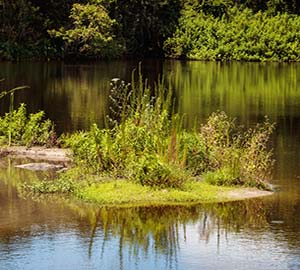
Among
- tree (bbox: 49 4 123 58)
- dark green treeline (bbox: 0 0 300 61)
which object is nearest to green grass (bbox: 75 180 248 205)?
dark green treeline (bbox: 0 0 300 61)

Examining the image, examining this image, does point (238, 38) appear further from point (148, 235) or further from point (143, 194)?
point (148, 235)

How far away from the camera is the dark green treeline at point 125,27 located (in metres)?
53.0

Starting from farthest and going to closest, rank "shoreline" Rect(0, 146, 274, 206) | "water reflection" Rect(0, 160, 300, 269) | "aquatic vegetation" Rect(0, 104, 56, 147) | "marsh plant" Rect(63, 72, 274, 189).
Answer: "aquatic vegetation" Rect(0, 104, 56, 147) < "marsh plant" Rect(63, 72, 274, 189) < "shoreline" Rect(0, 146, 274, 206) < "water reflection" Rect(0, 160, 300, 269)

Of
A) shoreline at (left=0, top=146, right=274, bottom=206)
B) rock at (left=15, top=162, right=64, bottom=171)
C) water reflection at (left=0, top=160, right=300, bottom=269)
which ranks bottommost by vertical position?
water reflection at (left=0, top=160, right=300, bottom=269)

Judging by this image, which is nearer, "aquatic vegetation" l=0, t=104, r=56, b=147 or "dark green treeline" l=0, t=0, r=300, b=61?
"aquatic vegetation" l=0, t=104, r=56, b=147

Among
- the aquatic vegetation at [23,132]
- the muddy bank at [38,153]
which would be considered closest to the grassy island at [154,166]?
the muddy bank at [38,153]

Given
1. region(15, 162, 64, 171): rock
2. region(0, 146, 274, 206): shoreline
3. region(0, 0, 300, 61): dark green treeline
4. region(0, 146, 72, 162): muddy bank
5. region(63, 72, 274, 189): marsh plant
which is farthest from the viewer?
region(0, 0, 300, 61): dark green treeline

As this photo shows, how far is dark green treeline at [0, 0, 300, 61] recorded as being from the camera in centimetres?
5303

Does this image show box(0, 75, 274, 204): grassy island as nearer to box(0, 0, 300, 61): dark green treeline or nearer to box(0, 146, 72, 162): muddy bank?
box(0, 146, 72, 162): muddy bank

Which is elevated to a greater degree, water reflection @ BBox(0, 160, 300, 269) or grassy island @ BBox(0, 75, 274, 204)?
grassy island @ BBox(0, 75, 274, 204)

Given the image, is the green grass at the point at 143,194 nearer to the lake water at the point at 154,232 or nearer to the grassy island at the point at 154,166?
the grassy island at the point at 154,166

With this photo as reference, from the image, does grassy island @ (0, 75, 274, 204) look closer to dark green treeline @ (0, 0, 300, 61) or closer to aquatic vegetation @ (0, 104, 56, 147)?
aquatic vegetation @ (0, 104, 56, 147)

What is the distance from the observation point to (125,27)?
197ft

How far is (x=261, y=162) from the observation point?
607 inches
